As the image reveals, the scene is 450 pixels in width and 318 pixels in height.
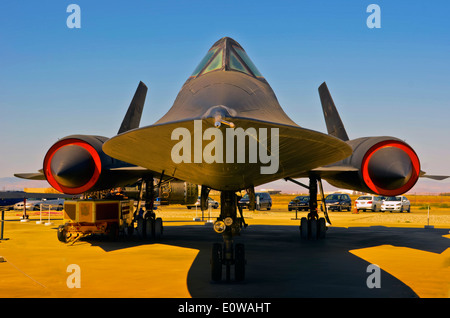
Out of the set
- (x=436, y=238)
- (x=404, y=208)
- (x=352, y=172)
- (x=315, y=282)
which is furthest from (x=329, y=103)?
(x=404, y=208)

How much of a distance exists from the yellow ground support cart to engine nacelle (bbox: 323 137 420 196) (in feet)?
20.2

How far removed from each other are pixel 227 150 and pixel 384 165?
519cm

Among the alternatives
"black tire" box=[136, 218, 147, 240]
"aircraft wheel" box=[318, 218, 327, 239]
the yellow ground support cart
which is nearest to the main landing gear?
"aircraft wheel" box=[318, 218, 327, 239]

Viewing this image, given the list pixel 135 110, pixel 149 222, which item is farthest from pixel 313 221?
pixel 135 110

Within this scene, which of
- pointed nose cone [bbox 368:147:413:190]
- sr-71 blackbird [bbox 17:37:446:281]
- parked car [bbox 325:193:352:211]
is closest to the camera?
sr-71 blackbird [bbox 17:37:446:281]

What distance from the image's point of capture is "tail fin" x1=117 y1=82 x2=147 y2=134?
35.8 ft

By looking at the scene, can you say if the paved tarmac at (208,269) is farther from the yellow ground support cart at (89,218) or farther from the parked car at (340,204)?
the parked car at (340,204)

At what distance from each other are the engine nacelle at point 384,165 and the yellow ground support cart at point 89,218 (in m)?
6.16

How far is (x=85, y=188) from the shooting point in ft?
29.1

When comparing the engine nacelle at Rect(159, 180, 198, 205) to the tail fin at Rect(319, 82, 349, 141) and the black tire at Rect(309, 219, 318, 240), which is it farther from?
the tail fin at Rect(319, 82, 349, 141)

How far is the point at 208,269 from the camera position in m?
6.98

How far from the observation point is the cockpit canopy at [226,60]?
19.5 ft

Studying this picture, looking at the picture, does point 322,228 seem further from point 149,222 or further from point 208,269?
point 208,269
